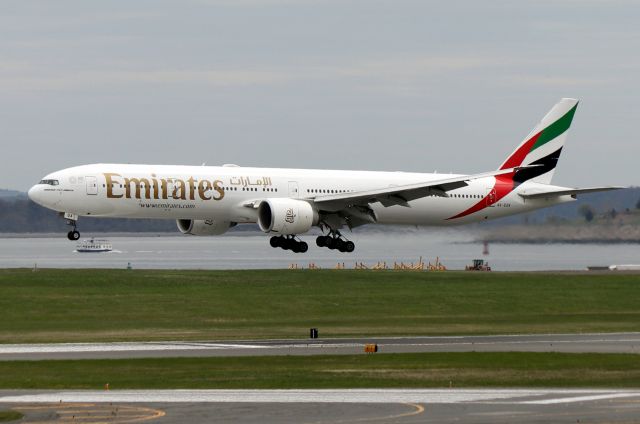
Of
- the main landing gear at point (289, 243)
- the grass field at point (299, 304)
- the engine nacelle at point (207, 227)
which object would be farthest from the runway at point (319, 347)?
the engine nacelle at point (207, 227)

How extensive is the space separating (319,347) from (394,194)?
2531 cm

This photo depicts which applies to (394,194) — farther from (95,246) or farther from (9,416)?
(95,246)

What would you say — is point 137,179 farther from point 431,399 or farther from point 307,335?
point 431,399

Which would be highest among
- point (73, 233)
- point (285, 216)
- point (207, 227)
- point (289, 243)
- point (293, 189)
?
point (293, 189)

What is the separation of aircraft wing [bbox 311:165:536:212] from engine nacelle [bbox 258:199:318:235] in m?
1.36

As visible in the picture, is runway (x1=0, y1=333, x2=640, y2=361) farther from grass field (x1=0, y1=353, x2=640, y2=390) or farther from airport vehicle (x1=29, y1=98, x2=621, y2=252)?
airport vehicle (x1=29, y1=98, x2=621, y2=252)

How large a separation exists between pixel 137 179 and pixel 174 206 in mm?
2409

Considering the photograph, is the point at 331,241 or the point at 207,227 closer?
the point at 207,227

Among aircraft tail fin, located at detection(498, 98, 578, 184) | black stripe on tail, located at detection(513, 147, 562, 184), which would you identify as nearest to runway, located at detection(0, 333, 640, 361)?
black stripe on tail, located at detection(513, 147, 562, 184)

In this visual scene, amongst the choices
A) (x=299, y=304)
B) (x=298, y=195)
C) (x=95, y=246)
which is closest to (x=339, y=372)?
(x=299, y=304)

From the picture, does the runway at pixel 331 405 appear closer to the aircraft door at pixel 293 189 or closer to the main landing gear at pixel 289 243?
the aircraft door at pixel 293 189

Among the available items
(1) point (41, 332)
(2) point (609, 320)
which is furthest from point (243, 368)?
(2) point (609, 320)

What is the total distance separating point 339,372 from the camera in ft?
121

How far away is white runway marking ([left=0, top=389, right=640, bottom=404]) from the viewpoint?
30.0 metres
